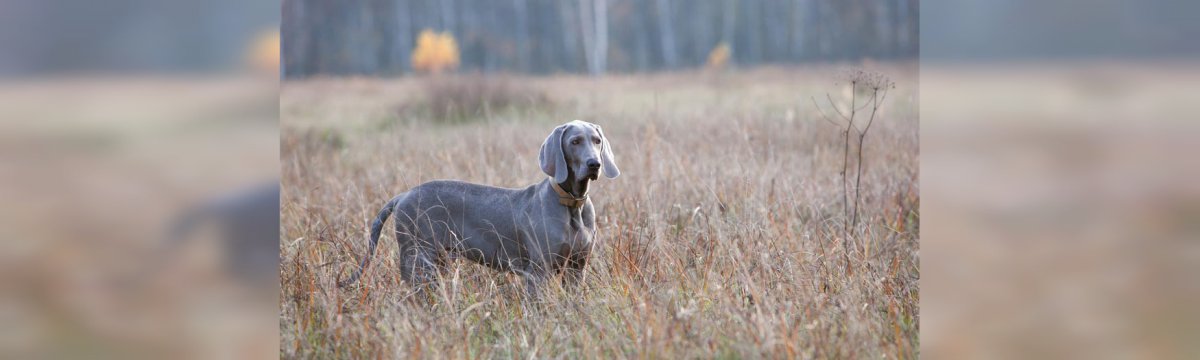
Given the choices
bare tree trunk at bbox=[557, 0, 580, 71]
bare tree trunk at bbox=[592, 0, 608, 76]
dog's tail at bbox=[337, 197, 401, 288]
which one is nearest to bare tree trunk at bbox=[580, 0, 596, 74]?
bare tree trunk at bbox=[592, 0, 608, 76]

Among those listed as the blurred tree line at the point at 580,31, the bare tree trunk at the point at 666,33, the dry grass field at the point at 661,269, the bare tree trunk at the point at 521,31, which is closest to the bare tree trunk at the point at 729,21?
the blurred tree line at the point at 580,31

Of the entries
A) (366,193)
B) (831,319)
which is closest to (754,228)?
(831,319)

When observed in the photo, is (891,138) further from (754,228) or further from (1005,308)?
(1005,308)

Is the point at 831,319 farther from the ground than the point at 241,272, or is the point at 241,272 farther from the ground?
the point at 241,272

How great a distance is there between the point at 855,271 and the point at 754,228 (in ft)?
1.53

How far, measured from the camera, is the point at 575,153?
305 cm

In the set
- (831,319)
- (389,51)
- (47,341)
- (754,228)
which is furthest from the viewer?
(389,51)

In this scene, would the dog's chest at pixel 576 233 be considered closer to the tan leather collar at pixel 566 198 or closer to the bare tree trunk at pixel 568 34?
the tan leather collar at pixel 566 198

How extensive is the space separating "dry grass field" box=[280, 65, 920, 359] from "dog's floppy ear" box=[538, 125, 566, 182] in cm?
47

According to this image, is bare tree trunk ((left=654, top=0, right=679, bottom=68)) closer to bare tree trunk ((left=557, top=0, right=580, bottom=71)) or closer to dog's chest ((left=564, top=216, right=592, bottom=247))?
bare tree trunk ((left=557, top=0, right=580, bottom=71))

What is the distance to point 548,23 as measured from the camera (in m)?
30.4

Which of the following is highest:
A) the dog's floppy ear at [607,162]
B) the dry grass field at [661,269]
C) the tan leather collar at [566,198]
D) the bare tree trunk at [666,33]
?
the bare tree trunk at [666,33]

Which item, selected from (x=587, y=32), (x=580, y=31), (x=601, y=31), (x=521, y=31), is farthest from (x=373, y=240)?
(x=521, y=31)

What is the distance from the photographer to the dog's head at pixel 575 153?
3010 millimetres
